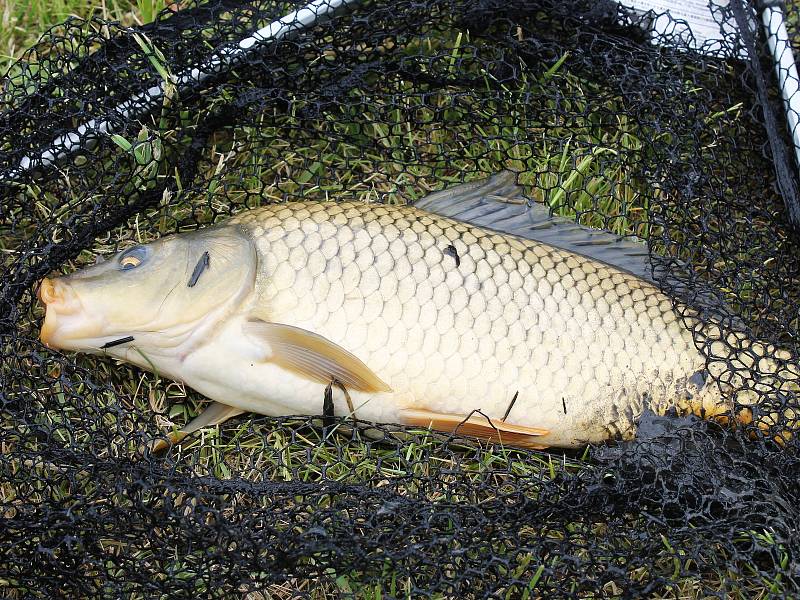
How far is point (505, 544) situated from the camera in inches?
70.4

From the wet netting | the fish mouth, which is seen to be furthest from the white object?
the fish mouth

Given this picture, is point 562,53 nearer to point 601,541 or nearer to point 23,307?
point 601,541

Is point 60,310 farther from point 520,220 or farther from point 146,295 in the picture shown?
point 520,220

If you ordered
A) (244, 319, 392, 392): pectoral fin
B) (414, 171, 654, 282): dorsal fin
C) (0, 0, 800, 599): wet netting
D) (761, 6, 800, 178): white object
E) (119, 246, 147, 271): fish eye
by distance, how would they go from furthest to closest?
1. (761, 6, 800, 178): white object
2. (414, 171, 654, 282): dorsal fin
3. (119, 246, 147, 271): fish eye
4. (244, 319, 392, 392): pectoral fin
5. (0, 0, 800, 599): wet netting

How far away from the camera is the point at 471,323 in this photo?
6.11ft

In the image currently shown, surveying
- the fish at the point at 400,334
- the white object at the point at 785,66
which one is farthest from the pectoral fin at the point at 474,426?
the white object at the point at 785,66

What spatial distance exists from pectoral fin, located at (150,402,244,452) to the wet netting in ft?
0.11

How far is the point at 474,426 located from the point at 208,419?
0.61 meters

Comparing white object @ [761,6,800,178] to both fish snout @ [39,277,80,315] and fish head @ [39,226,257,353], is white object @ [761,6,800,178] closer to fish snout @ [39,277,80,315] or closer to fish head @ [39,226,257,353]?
fish head @ [39,226,257,353]

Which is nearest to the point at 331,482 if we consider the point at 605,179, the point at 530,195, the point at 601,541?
the point at 601,541

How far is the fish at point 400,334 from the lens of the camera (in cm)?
184

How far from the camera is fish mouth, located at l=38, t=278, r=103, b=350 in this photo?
1.83m

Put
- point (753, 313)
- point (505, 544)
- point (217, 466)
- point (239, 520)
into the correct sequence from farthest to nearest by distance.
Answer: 1. point (753, 313)
2. point (217, 466)
3. point (505, 544)
4. point (239, 520)

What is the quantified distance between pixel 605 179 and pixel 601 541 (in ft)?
3.35
